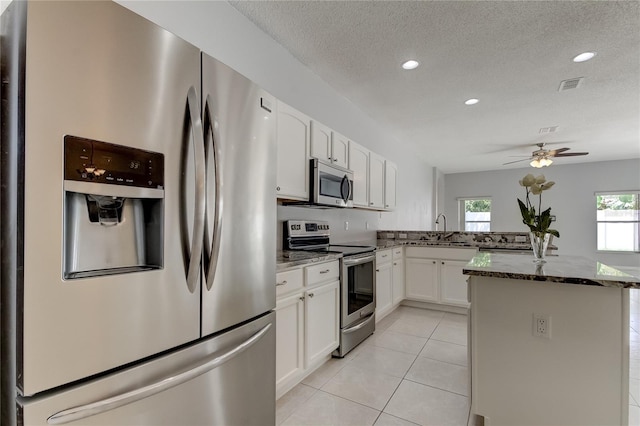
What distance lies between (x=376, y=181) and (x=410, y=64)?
1.44 metres

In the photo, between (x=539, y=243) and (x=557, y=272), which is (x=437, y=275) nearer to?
(x=539, y=243)

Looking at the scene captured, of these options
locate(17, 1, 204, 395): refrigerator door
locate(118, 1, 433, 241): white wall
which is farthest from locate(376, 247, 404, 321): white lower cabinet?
locate(17, 1, 204, 395): refrigerator door

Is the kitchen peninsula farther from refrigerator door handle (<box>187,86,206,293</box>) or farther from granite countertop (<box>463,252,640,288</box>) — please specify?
refrigerator door handle (<box>187,86,206,293</box>)

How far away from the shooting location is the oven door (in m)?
2.63

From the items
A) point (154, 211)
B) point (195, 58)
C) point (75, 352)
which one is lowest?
point (75, 352)

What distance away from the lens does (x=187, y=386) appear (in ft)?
3.56

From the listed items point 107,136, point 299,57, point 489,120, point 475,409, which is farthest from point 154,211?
point 489,120

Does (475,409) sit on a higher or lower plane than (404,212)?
lower

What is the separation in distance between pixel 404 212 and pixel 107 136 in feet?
17.6

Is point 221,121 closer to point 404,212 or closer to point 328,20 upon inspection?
point 328,20

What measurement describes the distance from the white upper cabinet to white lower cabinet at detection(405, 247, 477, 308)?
1829 mm

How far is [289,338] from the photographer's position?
2000 mm

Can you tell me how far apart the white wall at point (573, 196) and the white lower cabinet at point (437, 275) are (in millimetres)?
5169

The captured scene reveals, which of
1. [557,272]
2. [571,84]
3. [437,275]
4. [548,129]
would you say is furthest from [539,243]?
[548,129]
